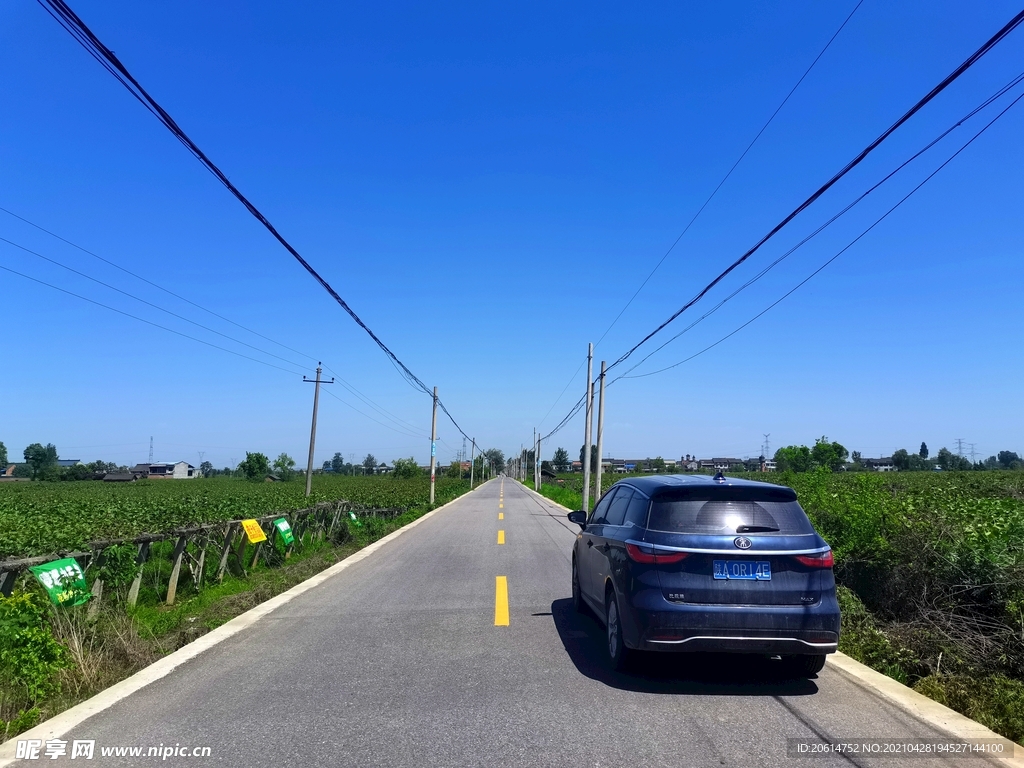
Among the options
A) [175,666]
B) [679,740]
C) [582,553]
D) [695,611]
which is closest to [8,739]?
[175,666]

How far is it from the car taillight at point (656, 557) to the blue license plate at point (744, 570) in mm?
293

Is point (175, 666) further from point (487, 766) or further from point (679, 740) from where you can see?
point (679, 740)

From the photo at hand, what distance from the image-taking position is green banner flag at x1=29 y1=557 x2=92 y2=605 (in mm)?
7164

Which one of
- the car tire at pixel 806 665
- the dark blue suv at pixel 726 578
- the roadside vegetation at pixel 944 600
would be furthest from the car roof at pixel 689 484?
the roadside vegetation at pixel 944 600

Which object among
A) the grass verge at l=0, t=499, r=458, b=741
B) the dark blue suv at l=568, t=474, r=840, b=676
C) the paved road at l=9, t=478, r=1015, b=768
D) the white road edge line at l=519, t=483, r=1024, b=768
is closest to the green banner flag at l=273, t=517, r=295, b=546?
the grass verge at l=0, t=499, r=458, b=741

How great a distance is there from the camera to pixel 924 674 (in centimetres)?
639

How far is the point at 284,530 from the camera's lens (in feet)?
50.2

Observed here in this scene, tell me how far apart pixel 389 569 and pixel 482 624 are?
5.24 meters

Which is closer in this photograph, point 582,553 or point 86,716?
point 86,716

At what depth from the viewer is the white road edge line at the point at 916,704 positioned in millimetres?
4614

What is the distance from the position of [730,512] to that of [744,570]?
0.50 meters

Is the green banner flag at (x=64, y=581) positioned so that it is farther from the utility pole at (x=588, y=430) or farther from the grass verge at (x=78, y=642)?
the utility pole at (x=588, y=430)

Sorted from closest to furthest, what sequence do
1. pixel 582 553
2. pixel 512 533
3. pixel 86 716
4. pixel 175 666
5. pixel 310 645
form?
1. pixel 86 716
2. pixel 175 666
3. pixel 310 645
4. pixel 582 553
5. pixel 512 533

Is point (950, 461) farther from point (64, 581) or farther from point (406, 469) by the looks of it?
point (64, 581)
